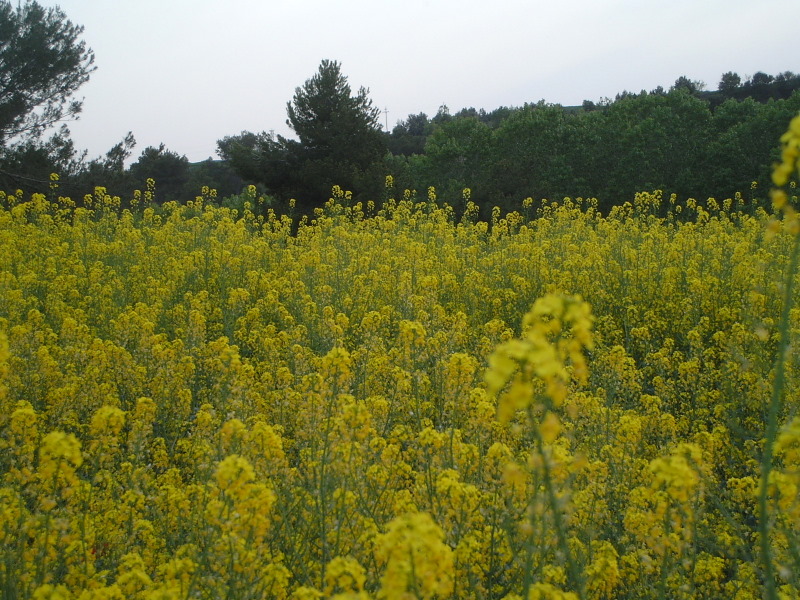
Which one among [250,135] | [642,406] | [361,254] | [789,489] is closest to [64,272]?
[361,254]

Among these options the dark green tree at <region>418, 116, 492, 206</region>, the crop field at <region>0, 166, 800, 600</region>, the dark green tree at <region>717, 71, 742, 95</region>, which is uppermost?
the dark green tree at <region>717, 71, 742, 95</region>

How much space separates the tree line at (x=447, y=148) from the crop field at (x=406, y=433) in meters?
12.6

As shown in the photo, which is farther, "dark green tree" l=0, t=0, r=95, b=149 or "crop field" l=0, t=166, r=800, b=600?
"dark green tree" l=0, t=0, r=95, b=149

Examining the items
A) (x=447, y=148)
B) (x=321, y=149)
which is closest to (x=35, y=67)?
(x=321, y=149)

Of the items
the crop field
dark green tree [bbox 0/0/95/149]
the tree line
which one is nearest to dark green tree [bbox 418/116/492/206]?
the tree line

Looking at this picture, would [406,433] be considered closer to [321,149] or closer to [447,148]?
[321,149]

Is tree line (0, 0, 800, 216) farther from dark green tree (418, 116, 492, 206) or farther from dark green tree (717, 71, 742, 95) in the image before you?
dark green tree (717, 71, 742, 95)

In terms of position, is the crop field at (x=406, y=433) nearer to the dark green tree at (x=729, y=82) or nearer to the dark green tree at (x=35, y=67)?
the dark green tree at (x=35, y=67)

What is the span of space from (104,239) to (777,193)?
394 inches

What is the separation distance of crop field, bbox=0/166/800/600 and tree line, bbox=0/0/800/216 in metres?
12.6

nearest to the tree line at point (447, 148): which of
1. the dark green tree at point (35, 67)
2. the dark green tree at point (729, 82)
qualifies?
the dark green tree at point (35, 67)

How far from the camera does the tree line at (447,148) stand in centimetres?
1931

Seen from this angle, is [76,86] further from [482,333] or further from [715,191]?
[715,191]

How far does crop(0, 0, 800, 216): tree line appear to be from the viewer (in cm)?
1931
